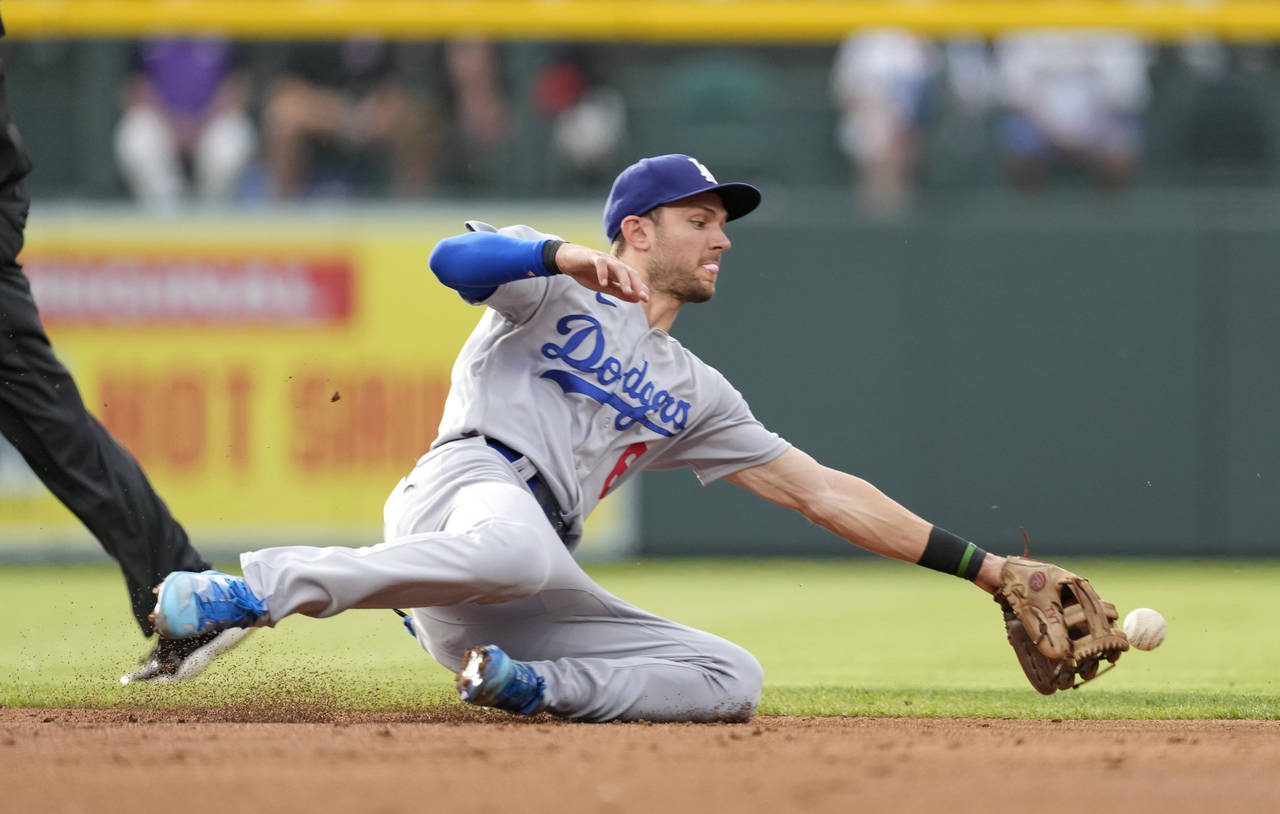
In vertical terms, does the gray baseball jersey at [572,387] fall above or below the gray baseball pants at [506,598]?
above

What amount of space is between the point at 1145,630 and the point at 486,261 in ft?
6.41

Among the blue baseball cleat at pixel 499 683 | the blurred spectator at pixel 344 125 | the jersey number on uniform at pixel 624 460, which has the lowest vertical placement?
the blue baseball cleat at pixel 499 683

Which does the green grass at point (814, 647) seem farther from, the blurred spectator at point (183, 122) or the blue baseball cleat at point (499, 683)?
the blurred spectator at point (183, 122)

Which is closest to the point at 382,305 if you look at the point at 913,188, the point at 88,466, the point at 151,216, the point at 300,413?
the point at 300,413

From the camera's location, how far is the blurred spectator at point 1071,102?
10328 millimetres

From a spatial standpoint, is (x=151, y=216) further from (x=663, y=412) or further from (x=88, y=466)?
(x=663, y=412)

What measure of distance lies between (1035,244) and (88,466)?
6.30 metres

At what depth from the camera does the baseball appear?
4.59m

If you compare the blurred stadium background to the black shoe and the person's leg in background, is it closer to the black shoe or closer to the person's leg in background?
the person's leg in background

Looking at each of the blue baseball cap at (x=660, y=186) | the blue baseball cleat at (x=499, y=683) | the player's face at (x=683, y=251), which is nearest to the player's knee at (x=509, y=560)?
the blue baseball cleat at (x=499, y=683)

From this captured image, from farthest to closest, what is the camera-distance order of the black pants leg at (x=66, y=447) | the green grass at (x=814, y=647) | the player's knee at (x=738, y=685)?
the black pants leg at (x=66, y=447) < the green grass at (x=814, y=647) < the player's knee at (x=738, y=685)

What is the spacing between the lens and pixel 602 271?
3889 mm

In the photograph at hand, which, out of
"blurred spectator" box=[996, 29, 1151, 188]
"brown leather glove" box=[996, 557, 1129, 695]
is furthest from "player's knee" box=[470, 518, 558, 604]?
"blurred spectator" box=[996, 29, 1151, 188]

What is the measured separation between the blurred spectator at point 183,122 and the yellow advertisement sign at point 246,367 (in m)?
0.37
